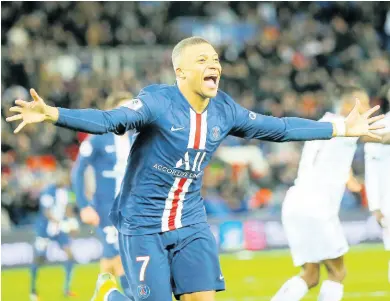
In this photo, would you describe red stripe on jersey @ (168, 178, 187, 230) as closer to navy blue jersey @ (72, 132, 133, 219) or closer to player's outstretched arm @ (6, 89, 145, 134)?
player's outstretched arm @ (6, 89, 145, 134)

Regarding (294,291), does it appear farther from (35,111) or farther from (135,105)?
(35,111)

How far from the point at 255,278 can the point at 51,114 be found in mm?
9111

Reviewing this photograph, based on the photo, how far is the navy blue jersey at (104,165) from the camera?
10078 mm

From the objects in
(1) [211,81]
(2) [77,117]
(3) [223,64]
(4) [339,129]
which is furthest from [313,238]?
(3) [223,64]

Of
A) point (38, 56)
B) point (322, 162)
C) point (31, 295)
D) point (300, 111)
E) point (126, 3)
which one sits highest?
point (126, 3)

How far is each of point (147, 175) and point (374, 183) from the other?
3973 mm

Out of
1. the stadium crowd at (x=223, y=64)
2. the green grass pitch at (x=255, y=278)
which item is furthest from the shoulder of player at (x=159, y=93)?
the stadium crowd at (x=223, y=64)

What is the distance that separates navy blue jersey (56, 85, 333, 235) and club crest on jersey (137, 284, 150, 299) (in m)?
0.37

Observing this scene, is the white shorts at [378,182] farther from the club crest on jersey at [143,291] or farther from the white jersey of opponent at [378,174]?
the club crest on jersey at [143,291]

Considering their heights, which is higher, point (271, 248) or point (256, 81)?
point (256, 81)

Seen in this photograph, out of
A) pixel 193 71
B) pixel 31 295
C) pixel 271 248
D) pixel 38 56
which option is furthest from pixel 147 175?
pixel 38 56

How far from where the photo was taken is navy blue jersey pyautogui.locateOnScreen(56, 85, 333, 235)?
6.71 m

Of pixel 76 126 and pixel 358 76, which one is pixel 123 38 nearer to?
Answer: pixel 358 76

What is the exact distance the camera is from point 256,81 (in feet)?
75.0
